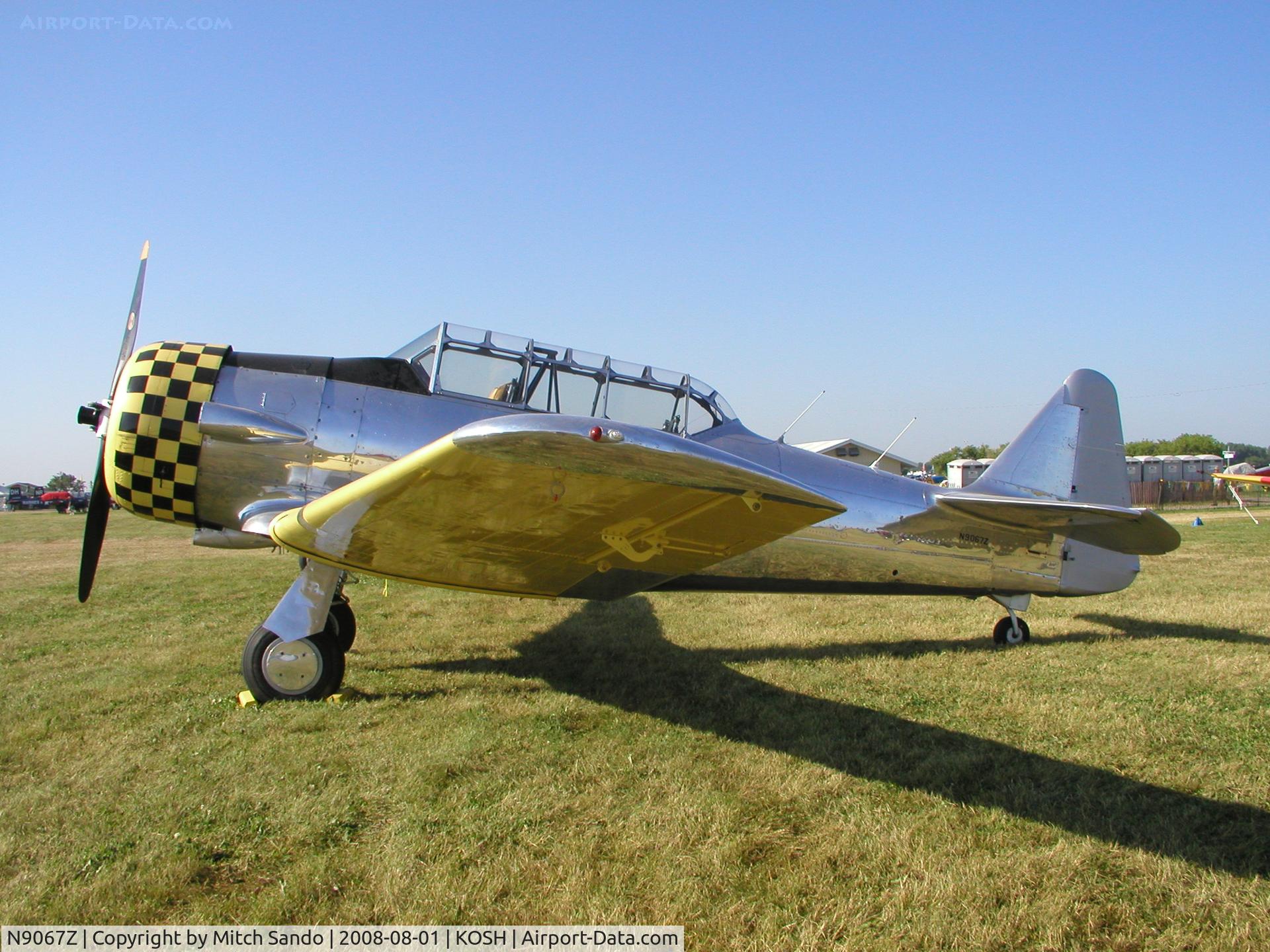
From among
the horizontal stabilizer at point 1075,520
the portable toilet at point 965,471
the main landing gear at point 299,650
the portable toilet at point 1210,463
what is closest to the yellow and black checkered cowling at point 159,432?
the main landing gear at point 299,650

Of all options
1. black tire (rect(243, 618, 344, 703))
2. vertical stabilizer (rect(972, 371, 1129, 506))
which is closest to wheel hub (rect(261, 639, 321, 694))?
black tire (rect(243, 618, 344, 703))

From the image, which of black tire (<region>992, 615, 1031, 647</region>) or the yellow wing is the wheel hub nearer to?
the yellow wing

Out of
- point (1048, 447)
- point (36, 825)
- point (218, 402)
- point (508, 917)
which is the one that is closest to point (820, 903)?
point (508, 917)

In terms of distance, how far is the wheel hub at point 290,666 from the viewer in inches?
181

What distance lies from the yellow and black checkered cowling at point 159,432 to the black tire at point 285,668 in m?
1.20

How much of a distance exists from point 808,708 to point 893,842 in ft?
5.65

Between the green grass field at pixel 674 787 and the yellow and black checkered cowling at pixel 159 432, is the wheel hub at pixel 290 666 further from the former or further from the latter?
the yellow and black checkered cowling at pixel 159 432

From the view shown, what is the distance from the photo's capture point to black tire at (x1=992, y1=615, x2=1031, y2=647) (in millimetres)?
6395

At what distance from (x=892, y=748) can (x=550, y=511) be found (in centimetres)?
218

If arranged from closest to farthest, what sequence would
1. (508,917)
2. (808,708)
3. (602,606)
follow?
(508,917), (808,708), (602,606)

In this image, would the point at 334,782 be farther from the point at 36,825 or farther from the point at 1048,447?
the point at 1048,447

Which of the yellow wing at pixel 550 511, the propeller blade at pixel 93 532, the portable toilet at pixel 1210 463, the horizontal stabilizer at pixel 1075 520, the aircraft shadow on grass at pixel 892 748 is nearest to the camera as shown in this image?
the yellow wing at pixel 550 511

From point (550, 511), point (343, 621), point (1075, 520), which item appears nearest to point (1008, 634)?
point (1075, 520)

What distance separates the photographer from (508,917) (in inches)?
95.0
